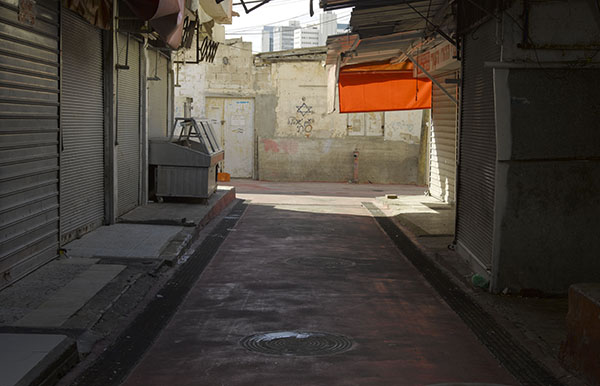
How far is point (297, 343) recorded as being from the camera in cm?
666

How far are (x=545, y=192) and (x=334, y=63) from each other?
397 inches

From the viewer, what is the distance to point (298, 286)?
9195 mm

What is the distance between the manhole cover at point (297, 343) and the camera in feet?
21.0

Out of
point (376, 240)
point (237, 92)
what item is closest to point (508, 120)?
point (376, 240)

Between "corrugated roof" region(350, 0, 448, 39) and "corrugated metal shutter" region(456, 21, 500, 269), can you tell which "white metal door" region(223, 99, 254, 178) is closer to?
"corrugated roof" region(350, 0, 448, 39)

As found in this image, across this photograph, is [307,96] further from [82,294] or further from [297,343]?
[297,343]

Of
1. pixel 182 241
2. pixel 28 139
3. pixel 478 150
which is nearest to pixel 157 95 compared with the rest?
pixel 182 241

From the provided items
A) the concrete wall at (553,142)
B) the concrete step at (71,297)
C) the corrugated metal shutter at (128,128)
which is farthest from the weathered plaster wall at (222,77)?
the concrete wall at (553,142)

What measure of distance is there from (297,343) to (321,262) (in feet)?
14.3

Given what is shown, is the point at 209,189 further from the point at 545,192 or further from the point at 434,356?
Result: the point at 434,356

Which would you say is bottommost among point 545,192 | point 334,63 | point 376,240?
point 376,240

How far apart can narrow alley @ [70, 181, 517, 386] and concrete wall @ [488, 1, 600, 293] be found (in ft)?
4.78

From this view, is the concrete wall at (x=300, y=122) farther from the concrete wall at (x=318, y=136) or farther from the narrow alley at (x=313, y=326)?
the narrow alley at (x=313, y=326)

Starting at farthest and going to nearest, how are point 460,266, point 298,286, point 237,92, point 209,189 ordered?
point 237,92 < point 209,189 < point 460,266 < point 298,286
